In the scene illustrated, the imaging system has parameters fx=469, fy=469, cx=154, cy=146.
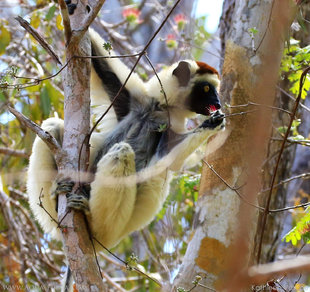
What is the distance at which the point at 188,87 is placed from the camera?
190 inches

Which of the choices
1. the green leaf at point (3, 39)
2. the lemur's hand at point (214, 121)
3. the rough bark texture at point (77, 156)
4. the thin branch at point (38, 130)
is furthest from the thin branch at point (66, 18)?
the green leaf at point (3, 39)

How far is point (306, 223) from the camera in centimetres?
318

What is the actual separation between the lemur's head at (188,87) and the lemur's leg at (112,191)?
1.11 meters

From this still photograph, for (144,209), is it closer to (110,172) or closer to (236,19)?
(110,172)

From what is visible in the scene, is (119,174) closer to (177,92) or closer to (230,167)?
(230,167)

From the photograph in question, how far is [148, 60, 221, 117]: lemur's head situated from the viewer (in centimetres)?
475

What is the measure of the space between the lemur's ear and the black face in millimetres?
122

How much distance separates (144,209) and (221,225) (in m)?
0.77

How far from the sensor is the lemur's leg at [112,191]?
373cm

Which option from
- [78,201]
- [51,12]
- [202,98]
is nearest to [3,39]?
[51,12]

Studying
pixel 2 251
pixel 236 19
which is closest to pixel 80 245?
pixel 236 19

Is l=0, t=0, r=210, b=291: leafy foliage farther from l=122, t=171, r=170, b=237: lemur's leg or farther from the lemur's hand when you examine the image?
the lemur's hand

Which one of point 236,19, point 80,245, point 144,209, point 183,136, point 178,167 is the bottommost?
point 80,245

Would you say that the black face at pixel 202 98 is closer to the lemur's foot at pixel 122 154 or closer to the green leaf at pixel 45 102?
the lemur's foot at pixel 122 154
